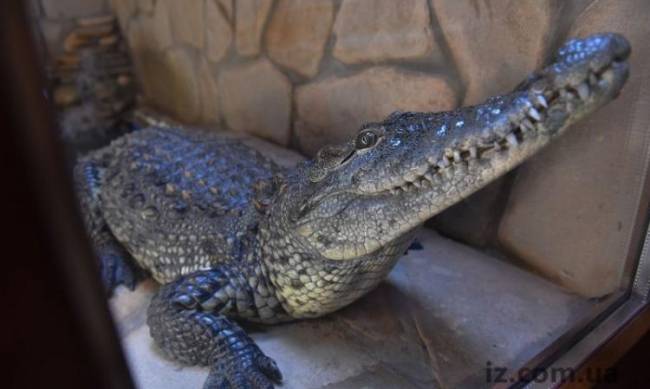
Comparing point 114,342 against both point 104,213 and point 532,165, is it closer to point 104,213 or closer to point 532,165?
point 532,165

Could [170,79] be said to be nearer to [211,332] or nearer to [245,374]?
[211,332]

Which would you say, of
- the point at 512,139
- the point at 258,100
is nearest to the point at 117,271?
the point at 258,100

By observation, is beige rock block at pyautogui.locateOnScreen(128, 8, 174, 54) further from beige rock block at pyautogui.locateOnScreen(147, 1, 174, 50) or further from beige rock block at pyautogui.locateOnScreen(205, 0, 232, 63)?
beige rock block at pyautogui.locateOnScreen(205, 0, 232, 63)

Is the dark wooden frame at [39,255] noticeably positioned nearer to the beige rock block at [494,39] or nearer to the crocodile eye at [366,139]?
the crocodile eye at [366,139]

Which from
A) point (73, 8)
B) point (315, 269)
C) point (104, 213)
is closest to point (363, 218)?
point (315, 269)

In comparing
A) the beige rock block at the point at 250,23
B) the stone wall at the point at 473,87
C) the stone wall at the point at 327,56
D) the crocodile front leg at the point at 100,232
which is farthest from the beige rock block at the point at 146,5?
the crocodile front leg at the point at 100,232

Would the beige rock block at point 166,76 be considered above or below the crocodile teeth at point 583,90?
below
